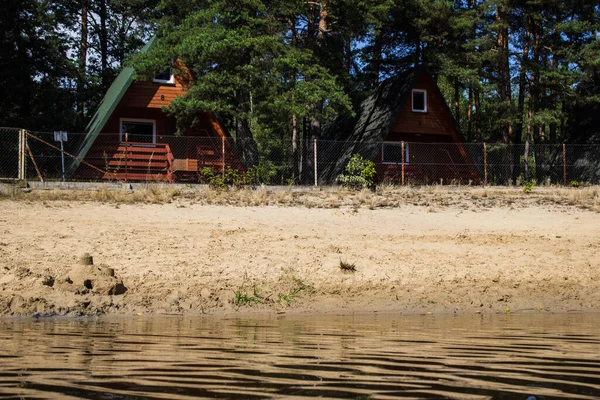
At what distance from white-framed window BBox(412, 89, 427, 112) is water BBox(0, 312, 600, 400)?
95.5ft

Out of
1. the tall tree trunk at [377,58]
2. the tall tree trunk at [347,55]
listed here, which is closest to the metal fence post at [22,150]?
the tall tree trunk at [347,55]

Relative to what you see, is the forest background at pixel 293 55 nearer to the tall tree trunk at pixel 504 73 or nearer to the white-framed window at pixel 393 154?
the tall tree trunk at pixel 504 73

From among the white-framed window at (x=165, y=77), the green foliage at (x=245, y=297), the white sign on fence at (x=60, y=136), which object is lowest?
the green foliage at (x=245, y=297)

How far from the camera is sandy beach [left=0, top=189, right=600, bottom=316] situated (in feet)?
37.0

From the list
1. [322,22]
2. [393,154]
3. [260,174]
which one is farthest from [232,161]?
[393,154]

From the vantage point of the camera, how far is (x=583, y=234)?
16.9m

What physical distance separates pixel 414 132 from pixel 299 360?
32411mm

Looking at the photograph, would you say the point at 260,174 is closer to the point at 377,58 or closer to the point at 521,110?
→ the point at 377,58

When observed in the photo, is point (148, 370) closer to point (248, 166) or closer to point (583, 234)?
point (583, 234)

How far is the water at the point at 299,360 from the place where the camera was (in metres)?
4.38

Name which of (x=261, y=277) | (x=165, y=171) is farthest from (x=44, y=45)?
(x=261, y=277)

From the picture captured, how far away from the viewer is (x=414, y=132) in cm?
3716

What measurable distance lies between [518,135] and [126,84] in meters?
24.7

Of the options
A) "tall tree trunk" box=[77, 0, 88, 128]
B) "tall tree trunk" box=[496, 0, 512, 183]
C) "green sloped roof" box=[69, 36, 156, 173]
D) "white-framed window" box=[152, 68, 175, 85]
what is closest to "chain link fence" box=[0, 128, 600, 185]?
"green sloped roof" box=[69, 36, 156, 173]
